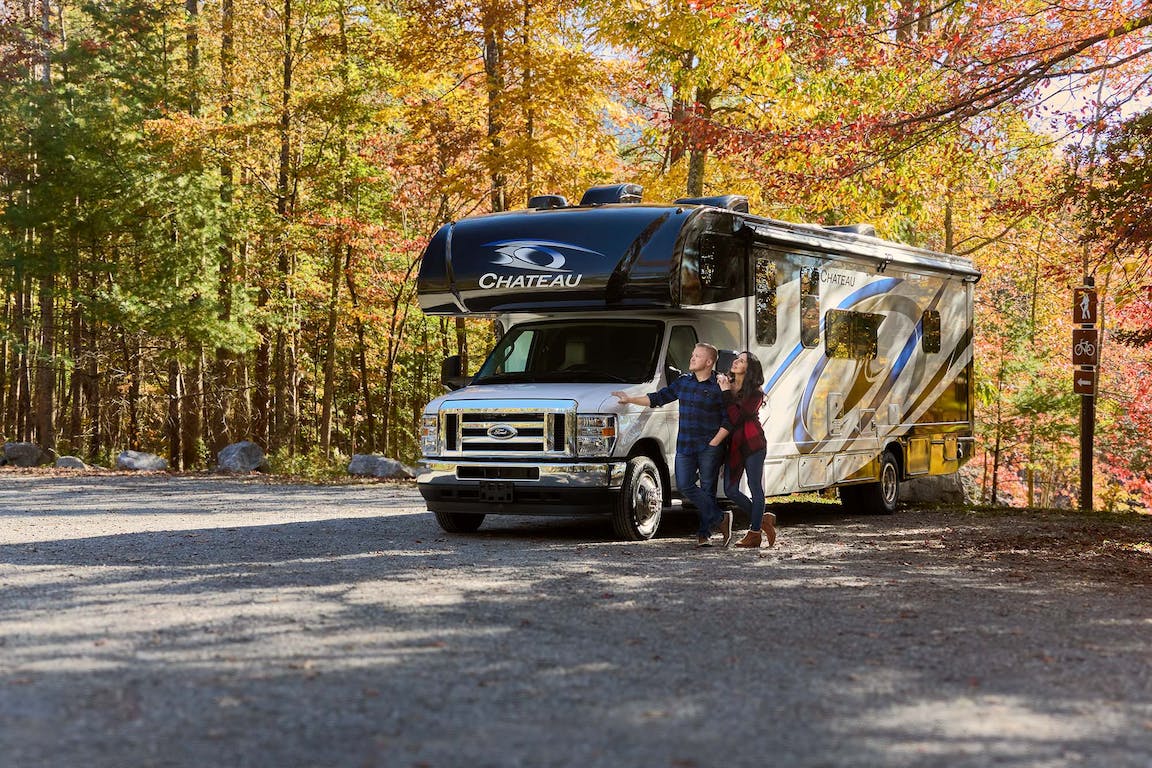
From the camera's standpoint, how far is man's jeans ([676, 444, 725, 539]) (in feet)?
38.8

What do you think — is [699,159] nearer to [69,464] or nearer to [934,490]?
[934,490]

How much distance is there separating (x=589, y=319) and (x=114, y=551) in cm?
499

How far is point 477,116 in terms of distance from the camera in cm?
2153

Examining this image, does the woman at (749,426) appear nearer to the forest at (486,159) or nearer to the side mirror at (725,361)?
the side mirror at (725,361)

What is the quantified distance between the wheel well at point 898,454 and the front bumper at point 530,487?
551 cm

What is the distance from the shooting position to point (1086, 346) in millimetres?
16484

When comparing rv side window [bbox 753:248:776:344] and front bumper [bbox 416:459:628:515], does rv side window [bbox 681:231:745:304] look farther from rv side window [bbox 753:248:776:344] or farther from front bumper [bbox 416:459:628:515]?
front bumper [bbox 416:459:628:515]

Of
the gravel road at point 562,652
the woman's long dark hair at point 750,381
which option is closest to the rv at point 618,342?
the gravel road at point 562,652

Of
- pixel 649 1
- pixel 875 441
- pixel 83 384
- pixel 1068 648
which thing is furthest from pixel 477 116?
pixel 83 384

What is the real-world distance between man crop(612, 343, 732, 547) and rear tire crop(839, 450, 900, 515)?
4536mm

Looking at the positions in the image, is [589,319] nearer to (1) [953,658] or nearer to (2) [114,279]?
(1) [953,658]

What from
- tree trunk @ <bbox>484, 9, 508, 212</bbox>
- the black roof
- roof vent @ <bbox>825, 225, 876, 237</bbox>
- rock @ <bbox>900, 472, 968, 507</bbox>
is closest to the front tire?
the black roof

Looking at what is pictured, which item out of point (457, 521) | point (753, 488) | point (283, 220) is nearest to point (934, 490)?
point (753, 488)

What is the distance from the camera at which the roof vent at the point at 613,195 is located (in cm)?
1352
